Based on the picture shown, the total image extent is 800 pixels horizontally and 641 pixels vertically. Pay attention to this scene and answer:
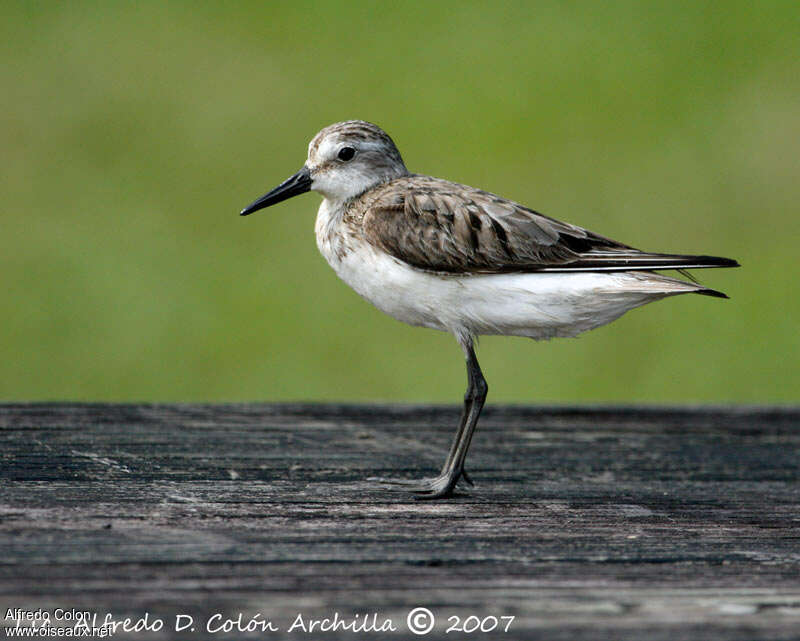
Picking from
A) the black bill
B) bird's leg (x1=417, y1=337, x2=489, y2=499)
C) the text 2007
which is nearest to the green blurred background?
the black bill

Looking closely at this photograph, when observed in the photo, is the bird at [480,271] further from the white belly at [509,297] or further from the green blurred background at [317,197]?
the green blurred background at [317,197]

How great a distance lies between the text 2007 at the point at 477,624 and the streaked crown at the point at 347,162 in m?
3.11

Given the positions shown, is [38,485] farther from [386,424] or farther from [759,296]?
[759,296]

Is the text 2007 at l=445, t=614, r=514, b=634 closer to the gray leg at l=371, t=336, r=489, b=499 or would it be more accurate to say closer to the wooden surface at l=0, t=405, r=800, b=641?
the wooden surface at l=0, t=405, r=800, b=641

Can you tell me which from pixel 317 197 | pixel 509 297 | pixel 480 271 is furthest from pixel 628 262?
pixel 317 197

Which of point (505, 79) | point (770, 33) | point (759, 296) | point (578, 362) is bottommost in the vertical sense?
point (578, 362)

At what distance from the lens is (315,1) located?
16719 mm

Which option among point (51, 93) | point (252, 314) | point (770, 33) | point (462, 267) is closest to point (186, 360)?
point (252, 314)

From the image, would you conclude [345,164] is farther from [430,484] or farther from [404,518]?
[404,518]

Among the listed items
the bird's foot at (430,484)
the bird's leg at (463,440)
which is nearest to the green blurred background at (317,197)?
the bird's leg at (463,440)

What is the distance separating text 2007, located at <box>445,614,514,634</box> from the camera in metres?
3.42

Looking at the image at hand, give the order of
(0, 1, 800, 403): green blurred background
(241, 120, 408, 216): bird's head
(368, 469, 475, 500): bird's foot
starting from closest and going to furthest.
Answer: (368, 469, 475, 500): bird's foot → (241, 120, 408, 216): bird's head → (0, 1, 800, 403): green blurred background

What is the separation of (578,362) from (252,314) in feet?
11.9

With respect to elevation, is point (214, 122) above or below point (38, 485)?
above
